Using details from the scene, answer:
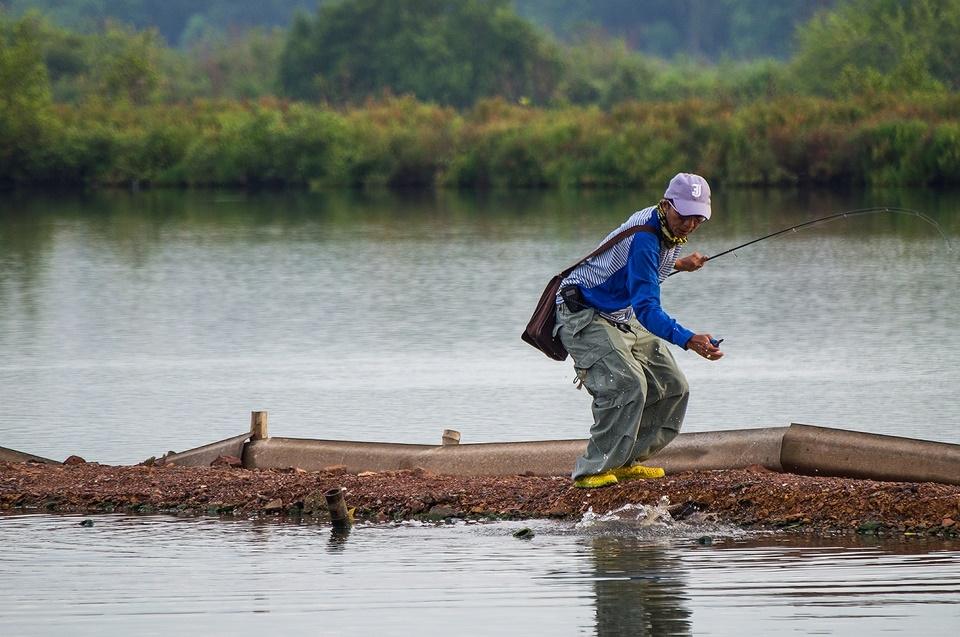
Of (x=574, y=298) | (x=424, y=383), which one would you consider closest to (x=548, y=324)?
(x=574, y=298)

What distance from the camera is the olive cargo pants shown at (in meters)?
9.38

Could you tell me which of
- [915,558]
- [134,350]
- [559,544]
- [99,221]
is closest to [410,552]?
[559,544]

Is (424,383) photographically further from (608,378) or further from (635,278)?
(635,278)

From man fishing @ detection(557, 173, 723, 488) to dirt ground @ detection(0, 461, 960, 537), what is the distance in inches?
9.0

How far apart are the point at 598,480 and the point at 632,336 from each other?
0.71m

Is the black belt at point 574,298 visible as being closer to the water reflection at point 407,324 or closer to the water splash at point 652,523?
the water splash at point 652,523

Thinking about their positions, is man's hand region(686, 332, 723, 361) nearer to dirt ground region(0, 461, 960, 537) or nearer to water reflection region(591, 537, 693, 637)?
water reflection region(591, 537, 693, 637)

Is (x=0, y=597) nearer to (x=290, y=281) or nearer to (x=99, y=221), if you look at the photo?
(x=290, y=281)

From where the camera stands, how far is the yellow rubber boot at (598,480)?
9703 millimetres

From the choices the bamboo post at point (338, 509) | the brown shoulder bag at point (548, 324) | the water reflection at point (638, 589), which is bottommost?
the water reflection at point (638, 589)

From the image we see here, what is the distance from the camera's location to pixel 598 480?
9.71 meters

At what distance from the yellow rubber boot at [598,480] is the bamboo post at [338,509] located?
111cm

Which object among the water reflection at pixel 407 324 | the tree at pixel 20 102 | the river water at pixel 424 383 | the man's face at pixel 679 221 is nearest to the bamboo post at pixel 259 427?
the river water at pixel 424 383

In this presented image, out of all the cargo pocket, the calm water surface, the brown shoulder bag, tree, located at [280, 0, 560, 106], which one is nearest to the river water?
the calm water surface
